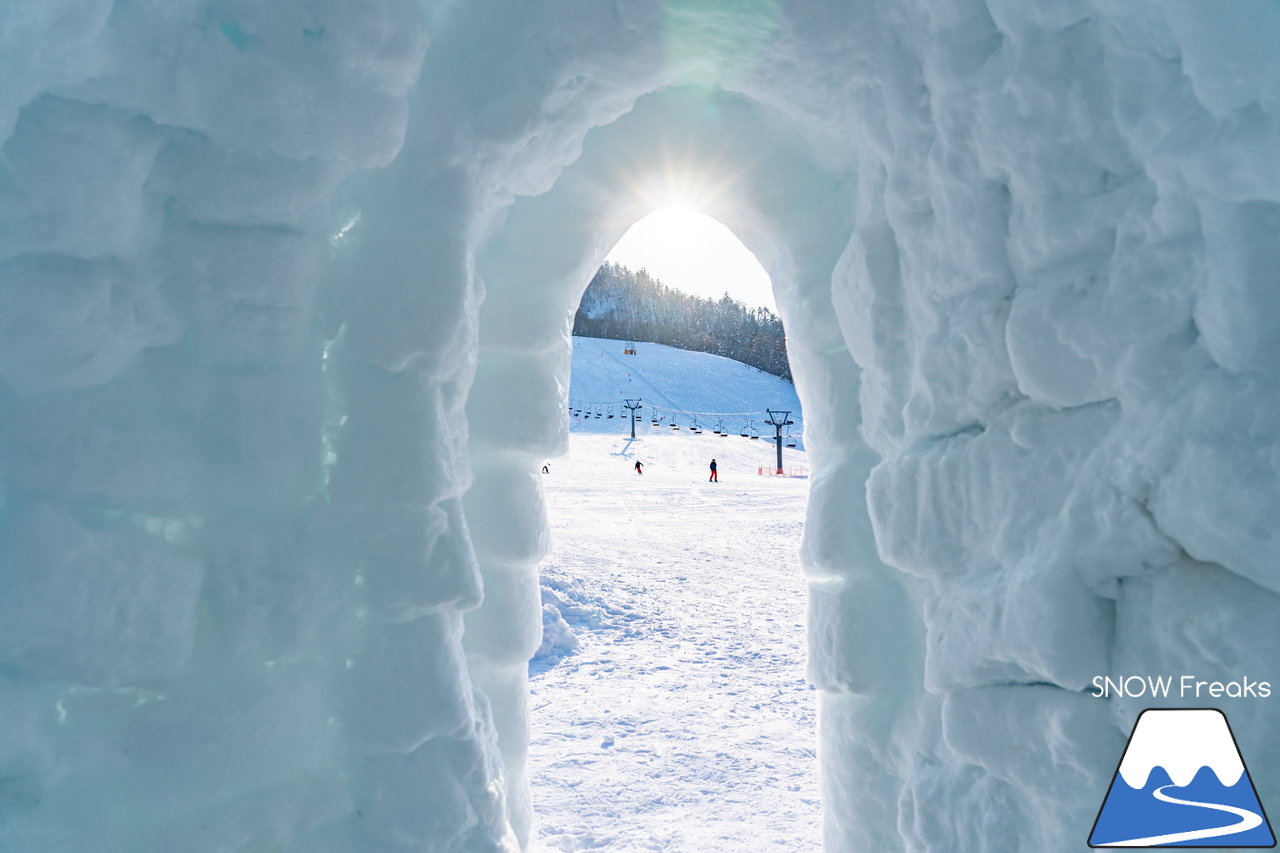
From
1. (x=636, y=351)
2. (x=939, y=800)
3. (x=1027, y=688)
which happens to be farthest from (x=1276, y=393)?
(x=636, y=351)

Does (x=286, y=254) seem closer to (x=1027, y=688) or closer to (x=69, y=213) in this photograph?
(x=69, y=213)

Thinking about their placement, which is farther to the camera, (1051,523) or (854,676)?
(854,676)

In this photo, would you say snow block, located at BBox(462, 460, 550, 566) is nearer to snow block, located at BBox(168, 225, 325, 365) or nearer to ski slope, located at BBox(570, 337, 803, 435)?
snow block, located at BBox(168, 225, 325, 365)

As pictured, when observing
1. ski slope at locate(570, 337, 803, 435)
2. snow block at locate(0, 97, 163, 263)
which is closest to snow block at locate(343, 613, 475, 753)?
snow block at locate(0, 97, 163, 263)

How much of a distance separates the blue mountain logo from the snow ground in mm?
2121

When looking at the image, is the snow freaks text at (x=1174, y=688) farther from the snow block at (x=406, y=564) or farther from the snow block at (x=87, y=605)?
the snow block at (x=87, y=605)

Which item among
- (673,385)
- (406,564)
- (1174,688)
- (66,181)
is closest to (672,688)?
(406,564)

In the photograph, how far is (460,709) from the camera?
200 cm

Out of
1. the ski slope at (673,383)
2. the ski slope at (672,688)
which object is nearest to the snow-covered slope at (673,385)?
the ski slope at (673,383)

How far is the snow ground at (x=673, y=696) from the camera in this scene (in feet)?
11.2

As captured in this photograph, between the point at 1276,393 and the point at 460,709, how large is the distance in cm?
198

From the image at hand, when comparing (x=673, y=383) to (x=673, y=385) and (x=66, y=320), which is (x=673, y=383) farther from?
(x=66, y=320)

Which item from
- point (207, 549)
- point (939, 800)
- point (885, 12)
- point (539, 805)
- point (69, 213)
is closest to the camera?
point (69, 213)

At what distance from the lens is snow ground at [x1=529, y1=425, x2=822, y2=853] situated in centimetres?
341
